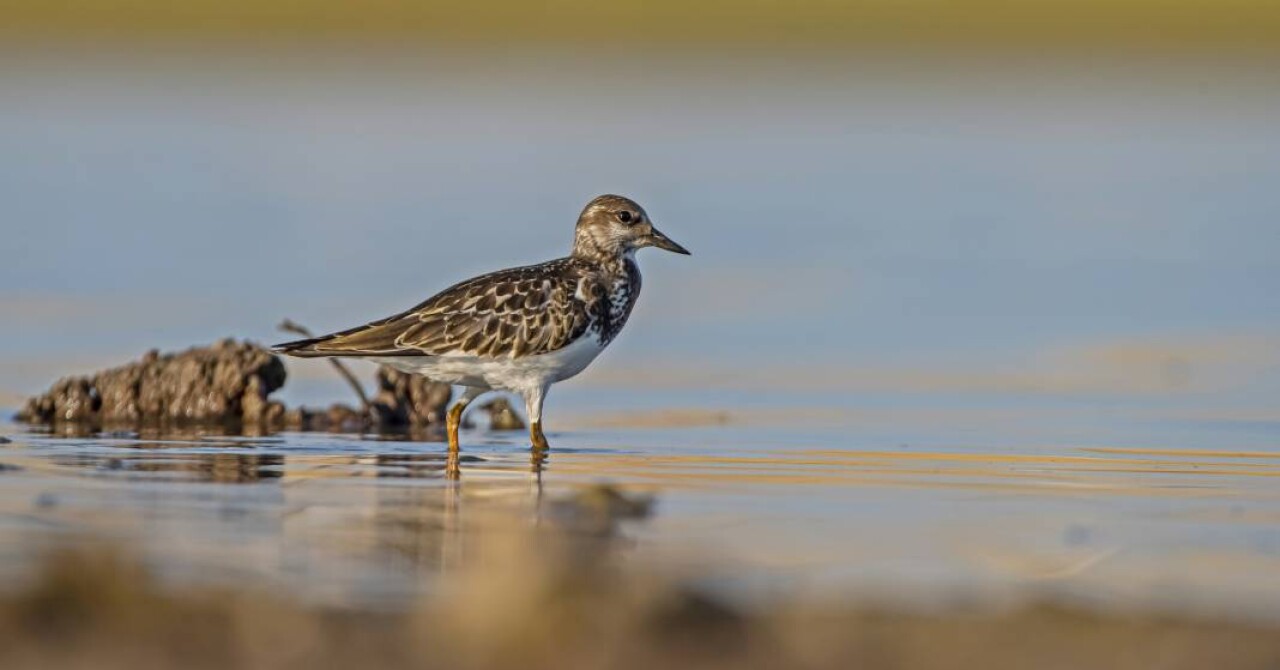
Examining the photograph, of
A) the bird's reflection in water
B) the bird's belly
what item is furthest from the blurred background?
the bird's reflection in water

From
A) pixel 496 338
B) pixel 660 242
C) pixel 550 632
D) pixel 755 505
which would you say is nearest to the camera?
pixel 550 632

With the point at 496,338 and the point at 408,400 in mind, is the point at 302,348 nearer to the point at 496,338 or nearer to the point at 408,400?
the point at 496,338

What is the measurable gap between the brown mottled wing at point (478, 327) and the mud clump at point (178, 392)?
3.42 feet

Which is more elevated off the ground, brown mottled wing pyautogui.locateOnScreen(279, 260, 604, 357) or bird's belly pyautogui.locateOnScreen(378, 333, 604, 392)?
brown mottled wing pyautogui.locateOnScreen(279, 260, 604, 357)

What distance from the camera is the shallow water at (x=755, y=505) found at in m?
8.27

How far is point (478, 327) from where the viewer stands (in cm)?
1331

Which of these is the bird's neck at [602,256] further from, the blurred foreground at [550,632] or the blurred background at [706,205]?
the blurred foreground at [550,632]

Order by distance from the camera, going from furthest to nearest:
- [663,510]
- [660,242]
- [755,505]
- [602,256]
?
[660,242], [602,256], [755,505], [663,510]

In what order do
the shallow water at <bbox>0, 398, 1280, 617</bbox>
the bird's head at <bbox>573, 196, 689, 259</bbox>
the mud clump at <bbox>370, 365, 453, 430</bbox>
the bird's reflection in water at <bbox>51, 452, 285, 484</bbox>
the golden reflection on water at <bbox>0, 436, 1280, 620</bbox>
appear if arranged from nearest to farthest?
the shallow water at <bbox>0, 398, 1280, 617</bbox>
the golden reflection on water at <bbox>0, 436, 1280, 620</bbox>
the bird's reflection in water at <bbox>51, 452, 285, 484</bbox>
the mud clump at <bbox>370, 365, 453, 430</bbox>
the bird's head at <bbox>573, 196, 689, 259</bbox>

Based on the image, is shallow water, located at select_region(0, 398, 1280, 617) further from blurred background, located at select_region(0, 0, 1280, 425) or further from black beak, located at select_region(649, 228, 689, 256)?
blurred background, located at select_region(0, 0, 1280, 425)

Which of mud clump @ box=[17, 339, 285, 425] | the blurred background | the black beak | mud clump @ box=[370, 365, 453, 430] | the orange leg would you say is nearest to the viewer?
the orange leg

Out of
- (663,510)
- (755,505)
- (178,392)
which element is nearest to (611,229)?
(178,392)

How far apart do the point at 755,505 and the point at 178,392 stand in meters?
5.16

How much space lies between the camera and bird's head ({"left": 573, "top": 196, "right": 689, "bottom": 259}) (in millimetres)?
14688
